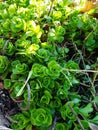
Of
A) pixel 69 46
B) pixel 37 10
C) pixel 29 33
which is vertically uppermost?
pixel 37 10

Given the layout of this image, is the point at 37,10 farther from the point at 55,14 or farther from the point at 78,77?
the point at 78,77

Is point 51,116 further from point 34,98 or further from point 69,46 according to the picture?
point 69,46

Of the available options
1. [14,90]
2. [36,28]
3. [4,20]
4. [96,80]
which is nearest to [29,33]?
[36,28]

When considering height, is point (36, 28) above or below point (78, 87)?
above

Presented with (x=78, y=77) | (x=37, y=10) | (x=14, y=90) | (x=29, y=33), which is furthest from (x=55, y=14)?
(x=14, y=90)

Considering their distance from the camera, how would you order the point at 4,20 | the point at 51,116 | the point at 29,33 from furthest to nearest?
the point at 4,20 → the point at 29,33 → the point at 51,116

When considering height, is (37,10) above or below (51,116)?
above

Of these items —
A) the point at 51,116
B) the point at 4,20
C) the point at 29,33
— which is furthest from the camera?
the point at 4,20

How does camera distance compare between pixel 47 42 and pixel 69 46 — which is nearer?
pixel 47 42

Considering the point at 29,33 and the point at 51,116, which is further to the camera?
the point at 29,33
